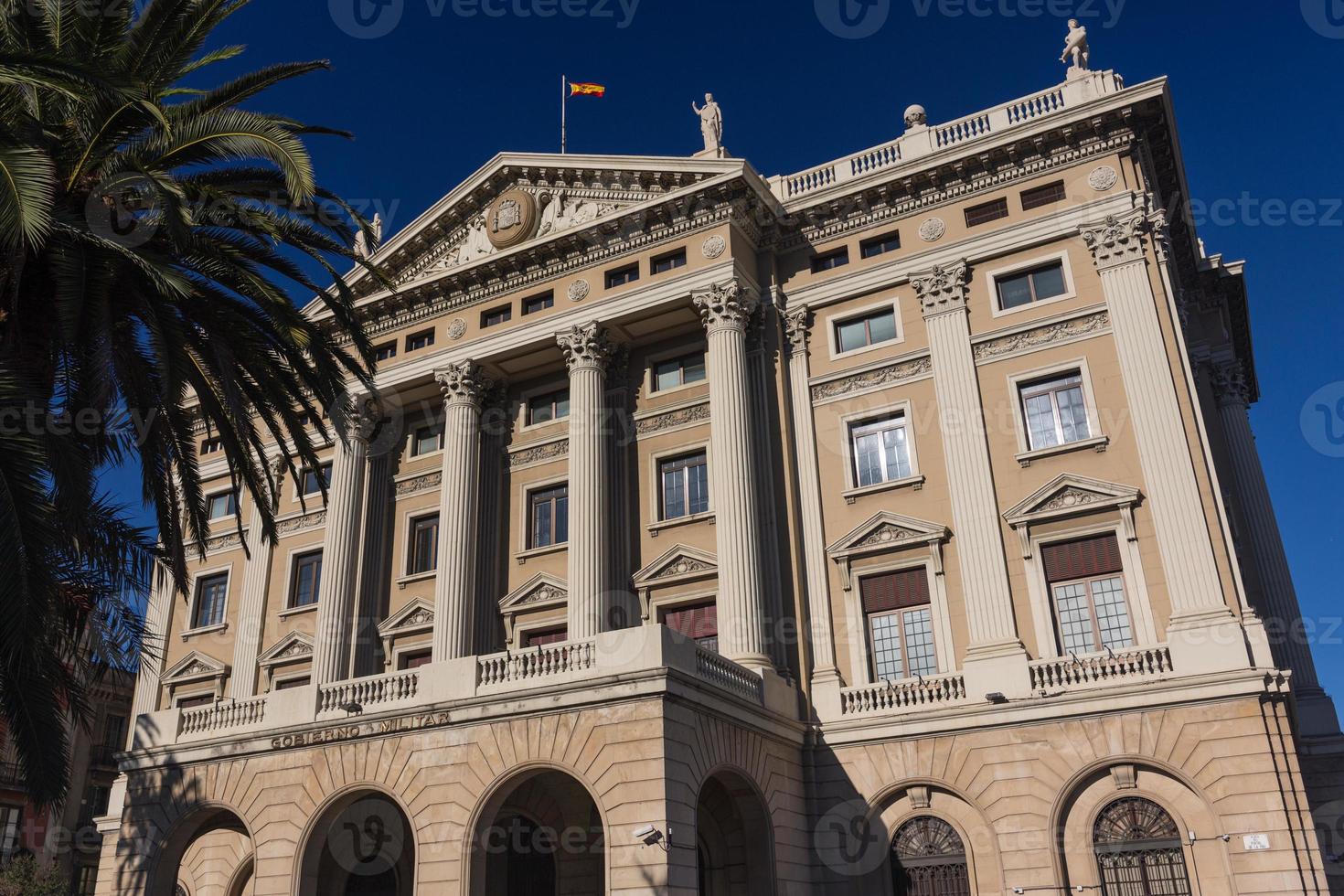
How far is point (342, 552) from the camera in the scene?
34.6m

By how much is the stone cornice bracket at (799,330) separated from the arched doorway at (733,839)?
12424 mm

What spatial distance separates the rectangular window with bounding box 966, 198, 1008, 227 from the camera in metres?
30.5

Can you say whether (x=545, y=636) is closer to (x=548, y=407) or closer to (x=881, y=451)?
(x=548, y=407)

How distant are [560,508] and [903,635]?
36.1 feet

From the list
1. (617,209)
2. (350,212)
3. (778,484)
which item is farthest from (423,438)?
(350,212)

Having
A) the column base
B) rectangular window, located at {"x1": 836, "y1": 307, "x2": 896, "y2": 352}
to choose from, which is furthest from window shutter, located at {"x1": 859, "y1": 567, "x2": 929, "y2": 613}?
rectangular window, located at {"x1": 836, "y1": 307, "x2": 896, "y2": 352}

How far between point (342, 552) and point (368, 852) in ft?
32.3

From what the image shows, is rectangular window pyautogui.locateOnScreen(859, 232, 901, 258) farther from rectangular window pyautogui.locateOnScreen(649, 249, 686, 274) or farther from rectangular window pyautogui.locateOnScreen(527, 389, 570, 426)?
rectangular window pyautogui.locateOnScreen(527, 389, 570, 426)

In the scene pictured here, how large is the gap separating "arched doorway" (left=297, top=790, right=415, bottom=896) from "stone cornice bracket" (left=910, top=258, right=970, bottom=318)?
1873cm

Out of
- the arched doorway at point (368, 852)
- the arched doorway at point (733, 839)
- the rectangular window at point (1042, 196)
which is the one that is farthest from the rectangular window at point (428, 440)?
the rectangular window at point (1042, 196)

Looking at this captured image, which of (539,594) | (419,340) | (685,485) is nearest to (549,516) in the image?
(539,594)

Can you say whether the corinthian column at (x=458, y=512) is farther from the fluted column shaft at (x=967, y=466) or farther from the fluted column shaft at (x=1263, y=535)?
the fluted column shaft at (x=1263, y=535)

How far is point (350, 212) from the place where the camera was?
20469 mm

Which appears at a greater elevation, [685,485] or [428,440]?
[428,440]
